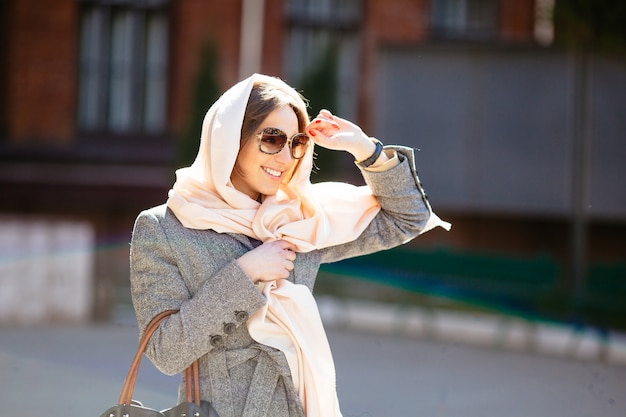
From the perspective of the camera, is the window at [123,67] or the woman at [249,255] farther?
the window at [123,67]

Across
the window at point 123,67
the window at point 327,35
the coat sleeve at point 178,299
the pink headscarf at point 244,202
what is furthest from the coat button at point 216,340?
the window at point 327,35

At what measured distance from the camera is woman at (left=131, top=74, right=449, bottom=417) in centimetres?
288

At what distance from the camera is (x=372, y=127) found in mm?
16953

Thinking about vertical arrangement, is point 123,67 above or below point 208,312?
above

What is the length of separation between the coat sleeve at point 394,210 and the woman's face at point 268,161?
256 mm

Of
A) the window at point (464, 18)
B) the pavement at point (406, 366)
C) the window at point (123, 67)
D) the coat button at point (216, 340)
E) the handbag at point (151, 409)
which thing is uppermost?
the window at point (464, 18)

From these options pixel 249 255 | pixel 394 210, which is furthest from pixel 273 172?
pixel 394 210

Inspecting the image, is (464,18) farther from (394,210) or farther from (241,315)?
(241,315)

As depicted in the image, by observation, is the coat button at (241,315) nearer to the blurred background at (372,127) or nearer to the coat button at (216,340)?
the coat button at (216,340)

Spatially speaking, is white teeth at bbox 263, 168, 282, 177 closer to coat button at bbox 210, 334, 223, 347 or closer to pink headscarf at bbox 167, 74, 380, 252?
pink headscarf at bbox 167, 74, 380, 252

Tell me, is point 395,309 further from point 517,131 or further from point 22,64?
point 22,64

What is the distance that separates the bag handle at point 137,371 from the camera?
2824 mm

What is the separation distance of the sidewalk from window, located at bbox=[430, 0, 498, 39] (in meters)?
7.66

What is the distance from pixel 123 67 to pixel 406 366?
30.4 feet
